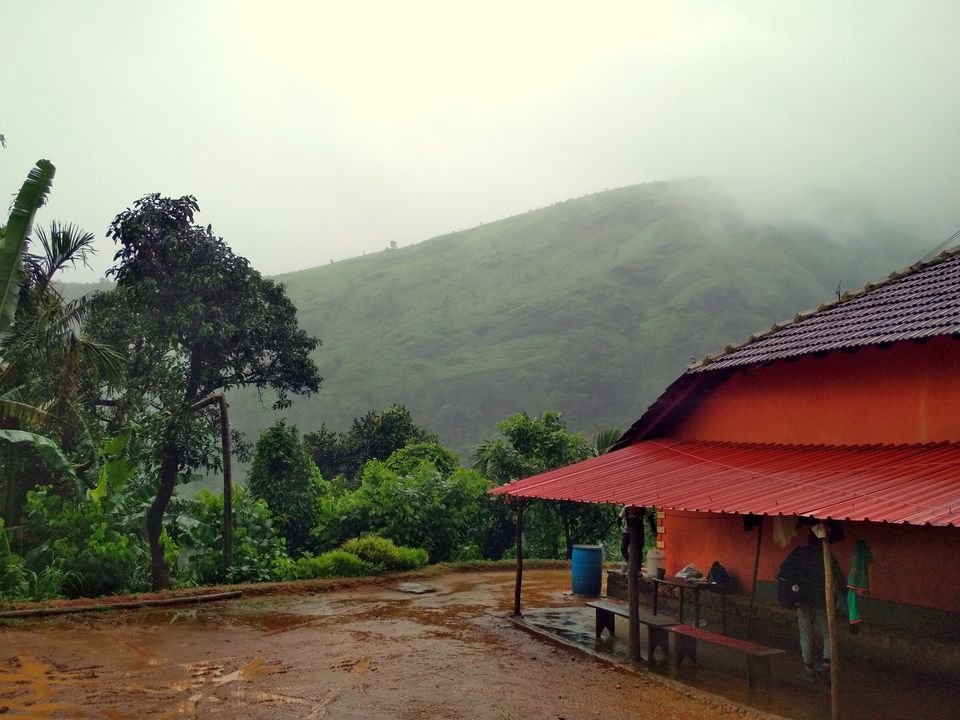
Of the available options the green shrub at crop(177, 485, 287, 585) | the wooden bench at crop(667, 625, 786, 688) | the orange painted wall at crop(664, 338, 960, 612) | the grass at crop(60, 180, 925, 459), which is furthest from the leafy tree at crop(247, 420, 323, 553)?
the grass at crop(60, 180, 925, 459)

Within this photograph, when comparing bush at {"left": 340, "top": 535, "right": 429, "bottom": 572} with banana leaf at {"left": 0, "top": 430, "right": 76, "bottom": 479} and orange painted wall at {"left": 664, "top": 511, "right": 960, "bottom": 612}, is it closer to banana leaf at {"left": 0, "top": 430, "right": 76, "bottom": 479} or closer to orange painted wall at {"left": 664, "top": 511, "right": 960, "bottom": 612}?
banana leaf at {"left": 0, "top": 430, "right": 76, "bottom": 479}

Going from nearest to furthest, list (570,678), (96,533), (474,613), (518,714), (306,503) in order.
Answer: (518,714)
(570,678)
(474,613)
(96,533)
(306,503)

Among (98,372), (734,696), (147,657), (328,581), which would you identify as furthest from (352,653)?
(98,372)

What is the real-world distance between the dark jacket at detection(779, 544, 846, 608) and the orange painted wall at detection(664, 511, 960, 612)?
493 mm

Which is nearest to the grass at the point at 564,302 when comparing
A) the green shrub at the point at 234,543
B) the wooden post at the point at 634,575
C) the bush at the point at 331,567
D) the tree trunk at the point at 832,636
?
the green shrub at the point at 234,543

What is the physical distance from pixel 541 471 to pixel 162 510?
992cm

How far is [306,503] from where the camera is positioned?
69.4 ft

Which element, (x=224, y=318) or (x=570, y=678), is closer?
(x=570, y=678)

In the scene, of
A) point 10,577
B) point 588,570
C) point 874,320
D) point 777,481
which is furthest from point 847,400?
point 10,577

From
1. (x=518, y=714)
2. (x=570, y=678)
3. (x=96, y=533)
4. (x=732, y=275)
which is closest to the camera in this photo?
(x=518, y=714)

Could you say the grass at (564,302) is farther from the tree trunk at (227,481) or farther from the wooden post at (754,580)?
the wooden post at (754,580)

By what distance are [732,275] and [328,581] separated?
335 feet

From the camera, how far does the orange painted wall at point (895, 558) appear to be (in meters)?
8.21

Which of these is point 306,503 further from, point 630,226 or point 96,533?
point 630,226
